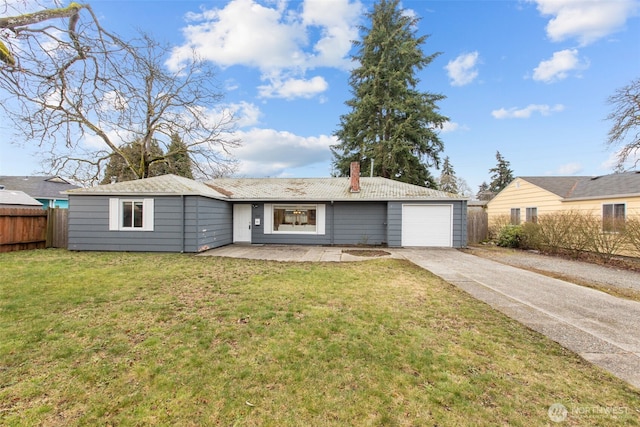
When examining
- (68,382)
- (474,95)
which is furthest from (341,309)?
(474,95)

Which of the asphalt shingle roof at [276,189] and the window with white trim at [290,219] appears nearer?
the asphalt shingle roof at [276,189]

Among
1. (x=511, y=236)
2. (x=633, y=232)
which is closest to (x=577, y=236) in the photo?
(x=633, y=232)

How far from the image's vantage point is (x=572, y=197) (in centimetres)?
1258

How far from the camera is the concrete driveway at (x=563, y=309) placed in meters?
3.09

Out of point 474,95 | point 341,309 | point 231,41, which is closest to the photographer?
point 341,309

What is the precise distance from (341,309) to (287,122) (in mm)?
16306

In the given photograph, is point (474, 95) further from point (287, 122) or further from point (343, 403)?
point (343, 403)

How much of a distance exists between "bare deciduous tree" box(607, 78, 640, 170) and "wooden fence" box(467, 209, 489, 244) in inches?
258

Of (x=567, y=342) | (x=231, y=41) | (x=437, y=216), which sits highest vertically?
(x=231, y=41)

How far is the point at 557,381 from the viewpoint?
252cm

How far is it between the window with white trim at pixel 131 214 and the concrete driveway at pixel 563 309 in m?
9.79

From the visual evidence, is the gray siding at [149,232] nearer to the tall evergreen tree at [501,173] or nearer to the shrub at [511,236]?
the shrub at [511,236]

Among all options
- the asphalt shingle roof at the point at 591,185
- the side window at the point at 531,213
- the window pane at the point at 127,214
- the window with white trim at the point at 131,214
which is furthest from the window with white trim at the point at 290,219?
the asphalt shingle roof at the point at 591,185

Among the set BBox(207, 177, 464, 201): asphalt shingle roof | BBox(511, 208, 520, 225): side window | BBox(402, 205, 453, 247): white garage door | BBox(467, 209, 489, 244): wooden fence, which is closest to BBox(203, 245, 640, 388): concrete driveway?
BBox(402, 205, 453, 247): white garage door
